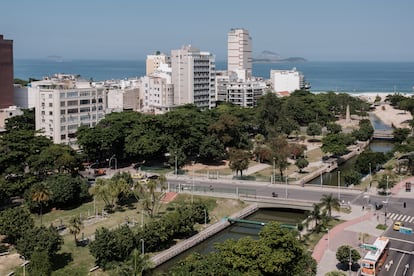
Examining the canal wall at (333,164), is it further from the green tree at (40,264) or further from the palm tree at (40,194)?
the green tree at (40,264)

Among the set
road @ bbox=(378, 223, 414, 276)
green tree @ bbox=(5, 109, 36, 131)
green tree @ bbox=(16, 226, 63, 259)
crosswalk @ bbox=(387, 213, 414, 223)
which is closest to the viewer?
road @ bbox=(378, 223, 414, 276)

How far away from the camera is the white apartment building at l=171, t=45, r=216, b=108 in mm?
119812

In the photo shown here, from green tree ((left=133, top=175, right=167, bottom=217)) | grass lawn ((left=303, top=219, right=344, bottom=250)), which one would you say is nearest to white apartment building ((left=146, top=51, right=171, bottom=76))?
green tree ((left=133, top=175, right=167, bottom=217))

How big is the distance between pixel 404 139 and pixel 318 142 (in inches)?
596

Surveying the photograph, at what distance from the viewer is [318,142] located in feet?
326

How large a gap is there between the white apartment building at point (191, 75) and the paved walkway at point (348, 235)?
229 feet

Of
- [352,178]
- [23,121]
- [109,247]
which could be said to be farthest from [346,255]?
[23,121]

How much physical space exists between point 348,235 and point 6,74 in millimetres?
81807

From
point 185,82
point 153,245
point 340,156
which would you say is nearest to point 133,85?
point 185,82

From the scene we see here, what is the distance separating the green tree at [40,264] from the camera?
125ft

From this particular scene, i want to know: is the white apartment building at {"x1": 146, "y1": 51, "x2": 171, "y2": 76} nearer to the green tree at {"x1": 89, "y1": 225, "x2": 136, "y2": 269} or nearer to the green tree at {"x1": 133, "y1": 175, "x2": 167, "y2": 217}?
the green tree at {"x1": 133, "y1": 175, "x2": 167, "y2": 217}

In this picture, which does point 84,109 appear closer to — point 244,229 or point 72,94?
point 72,94

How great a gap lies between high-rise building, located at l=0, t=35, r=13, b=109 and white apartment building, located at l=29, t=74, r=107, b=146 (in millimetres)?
18323

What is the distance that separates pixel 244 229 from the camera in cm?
5331
